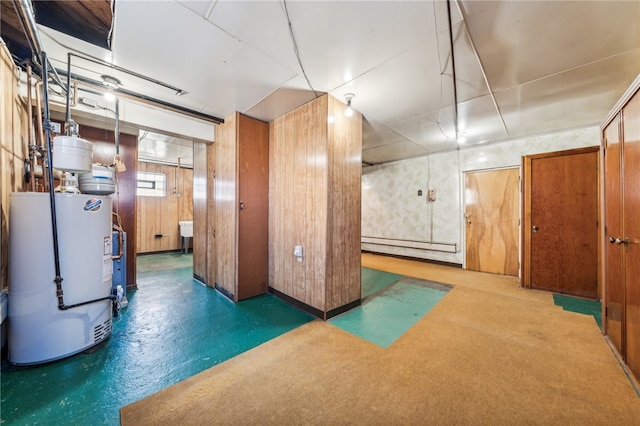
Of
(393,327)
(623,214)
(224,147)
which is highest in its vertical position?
(224,147)

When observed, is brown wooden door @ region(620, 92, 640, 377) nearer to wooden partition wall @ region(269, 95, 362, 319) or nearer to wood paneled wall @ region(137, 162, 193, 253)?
wooden partition wall @ region(269, 95, 362, 319)

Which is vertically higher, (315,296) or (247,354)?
(315,296)

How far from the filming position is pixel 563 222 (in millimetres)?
3588

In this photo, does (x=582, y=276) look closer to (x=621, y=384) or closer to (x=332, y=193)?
(x=621, y=384)

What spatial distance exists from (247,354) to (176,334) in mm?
874

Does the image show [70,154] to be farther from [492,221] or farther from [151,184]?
[492,221]

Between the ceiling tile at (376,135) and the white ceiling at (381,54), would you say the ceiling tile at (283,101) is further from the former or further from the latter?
the ceiling tile at (376,135)

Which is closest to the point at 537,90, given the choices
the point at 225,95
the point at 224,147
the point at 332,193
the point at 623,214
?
the point at 623,214

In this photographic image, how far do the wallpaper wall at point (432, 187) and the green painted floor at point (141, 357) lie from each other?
3935mm

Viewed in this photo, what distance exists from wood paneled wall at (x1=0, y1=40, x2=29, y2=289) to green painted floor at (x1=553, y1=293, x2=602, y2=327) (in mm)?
5719

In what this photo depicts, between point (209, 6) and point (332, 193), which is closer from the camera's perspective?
point (209, 6)

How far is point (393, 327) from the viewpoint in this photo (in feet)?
8.27

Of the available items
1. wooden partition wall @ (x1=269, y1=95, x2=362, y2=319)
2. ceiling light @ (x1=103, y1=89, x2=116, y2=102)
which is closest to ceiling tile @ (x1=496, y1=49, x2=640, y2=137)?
wooden partition wall @ (x1=269, y1=95, x2=362, y2=319)

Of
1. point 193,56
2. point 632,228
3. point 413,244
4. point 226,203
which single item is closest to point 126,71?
point 193,56
